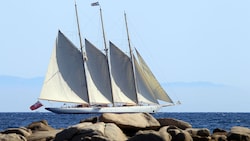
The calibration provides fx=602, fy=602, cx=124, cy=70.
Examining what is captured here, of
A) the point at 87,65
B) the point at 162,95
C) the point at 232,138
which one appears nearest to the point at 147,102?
the point at 162,95

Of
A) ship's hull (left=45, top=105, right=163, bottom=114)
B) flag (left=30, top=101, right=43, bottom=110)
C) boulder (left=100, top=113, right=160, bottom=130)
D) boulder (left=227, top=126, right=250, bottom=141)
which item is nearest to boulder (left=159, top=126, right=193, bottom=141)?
boulder (left=100, top=113, right=160, bottom=130)

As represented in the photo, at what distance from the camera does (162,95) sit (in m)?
90.4

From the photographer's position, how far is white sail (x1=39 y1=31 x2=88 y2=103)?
87.9 metres

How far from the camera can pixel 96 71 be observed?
9306 centimetres

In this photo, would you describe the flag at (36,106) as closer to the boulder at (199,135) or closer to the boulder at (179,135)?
the boulder at (199,135)

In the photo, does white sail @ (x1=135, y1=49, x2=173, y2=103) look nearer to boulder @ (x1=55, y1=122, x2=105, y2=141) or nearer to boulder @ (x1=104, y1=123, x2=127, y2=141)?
boulder @ (x1=104, y1=123, x2=127, y2=141)

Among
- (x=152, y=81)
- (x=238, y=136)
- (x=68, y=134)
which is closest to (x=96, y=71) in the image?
(x=152, y=81)

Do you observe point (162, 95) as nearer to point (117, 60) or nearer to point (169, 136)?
point (117, 60)

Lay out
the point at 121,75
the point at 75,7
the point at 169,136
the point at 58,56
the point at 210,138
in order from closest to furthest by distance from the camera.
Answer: the point at 169,136, the point at 210,138, the point at 58,56, the point at 121,75, the point at 75,7

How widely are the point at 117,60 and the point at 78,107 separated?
1144 cm

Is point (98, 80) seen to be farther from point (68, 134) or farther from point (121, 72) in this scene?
point (68, 134)

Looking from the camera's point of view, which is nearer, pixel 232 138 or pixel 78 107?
pixel 232 138

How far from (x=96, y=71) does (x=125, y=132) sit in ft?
220

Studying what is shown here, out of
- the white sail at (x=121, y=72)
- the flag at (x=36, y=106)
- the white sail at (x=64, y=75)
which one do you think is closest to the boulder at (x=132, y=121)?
the white sail at (x=64, y=75)
